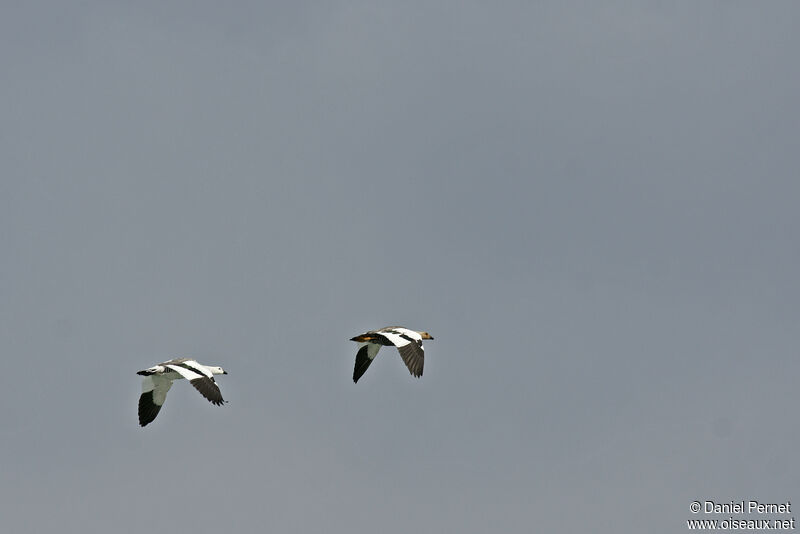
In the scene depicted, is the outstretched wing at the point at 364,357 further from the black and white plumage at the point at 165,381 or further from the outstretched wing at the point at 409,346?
the black and white plumage at the point at 165,381

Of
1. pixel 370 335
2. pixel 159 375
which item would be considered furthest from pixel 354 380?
pixel 159 375

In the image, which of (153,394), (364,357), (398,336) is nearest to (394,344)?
(398,336)

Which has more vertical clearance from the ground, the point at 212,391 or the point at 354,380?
the point at 354,380

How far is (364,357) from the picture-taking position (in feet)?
274

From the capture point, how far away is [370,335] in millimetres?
79000

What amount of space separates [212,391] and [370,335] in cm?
1152

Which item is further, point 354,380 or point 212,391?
point 354,380

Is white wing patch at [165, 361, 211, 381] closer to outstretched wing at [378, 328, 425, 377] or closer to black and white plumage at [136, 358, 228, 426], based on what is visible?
black and white plumage at [136, 358, 228, 426]

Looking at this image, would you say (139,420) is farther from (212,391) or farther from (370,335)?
(370,335)

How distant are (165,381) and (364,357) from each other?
1311 cm

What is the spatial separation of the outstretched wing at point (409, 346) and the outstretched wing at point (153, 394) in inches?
529

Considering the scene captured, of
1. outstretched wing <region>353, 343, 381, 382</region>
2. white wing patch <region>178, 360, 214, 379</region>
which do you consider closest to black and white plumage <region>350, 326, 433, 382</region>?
outstretched wing <region>353, 343, 381, 382</region>

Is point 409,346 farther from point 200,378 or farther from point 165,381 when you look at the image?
point 165,381

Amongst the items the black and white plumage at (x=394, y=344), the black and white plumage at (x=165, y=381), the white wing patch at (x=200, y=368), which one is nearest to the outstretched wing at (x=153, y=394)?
the black and white plumage at (x=165, y=381)
